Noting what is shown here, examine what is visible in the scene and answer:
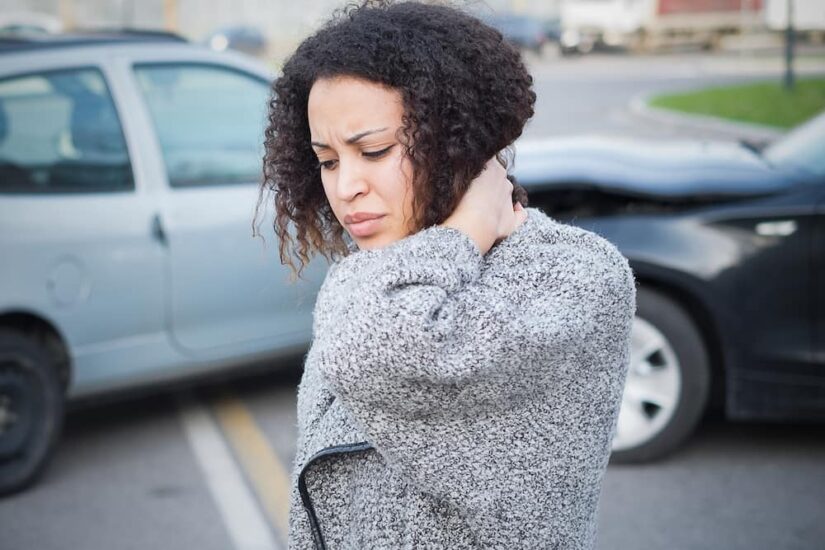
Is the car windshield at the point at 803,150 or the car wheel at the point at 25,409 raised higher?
the car windshield at the point at 803,150

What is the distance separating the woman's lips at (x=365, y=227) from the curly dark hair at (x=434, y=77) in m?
0.05

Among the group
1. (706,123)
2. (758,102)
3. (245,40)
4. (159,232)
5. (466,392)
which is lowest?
(245,40)

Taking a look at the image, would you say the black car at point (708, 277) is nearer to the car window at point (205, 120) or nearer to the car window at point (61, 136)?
the car window at point (205, 120)

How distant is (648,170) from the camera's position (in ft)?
15.5

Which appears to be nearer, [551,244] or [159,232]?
[551,244]

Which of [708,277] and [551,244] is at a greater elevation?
[551,244]

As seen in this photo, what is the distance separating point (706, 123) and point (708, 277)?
12780mm

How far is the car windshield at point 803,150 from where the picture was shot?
4.73 metres

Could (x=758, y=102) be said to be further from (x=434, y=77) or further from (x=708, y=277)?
(x=434, y=77)

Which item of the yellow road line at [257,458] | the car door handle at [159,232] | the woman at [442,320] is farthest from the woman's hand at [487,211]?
the car door handle at [159,232]

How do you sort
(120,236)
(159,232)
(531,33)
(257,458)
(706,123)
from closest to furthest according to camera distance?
(120,236) → (159,232) → (257,458) → (706,123) → (531,33)

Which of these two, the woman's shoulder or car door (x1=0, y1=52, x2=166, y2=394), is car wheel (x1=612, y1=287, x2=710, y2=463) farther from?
the woman's shoulder

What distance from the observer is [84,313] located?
179 inches

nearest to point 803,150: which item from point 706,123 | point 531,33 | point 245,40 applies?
point 706,123
